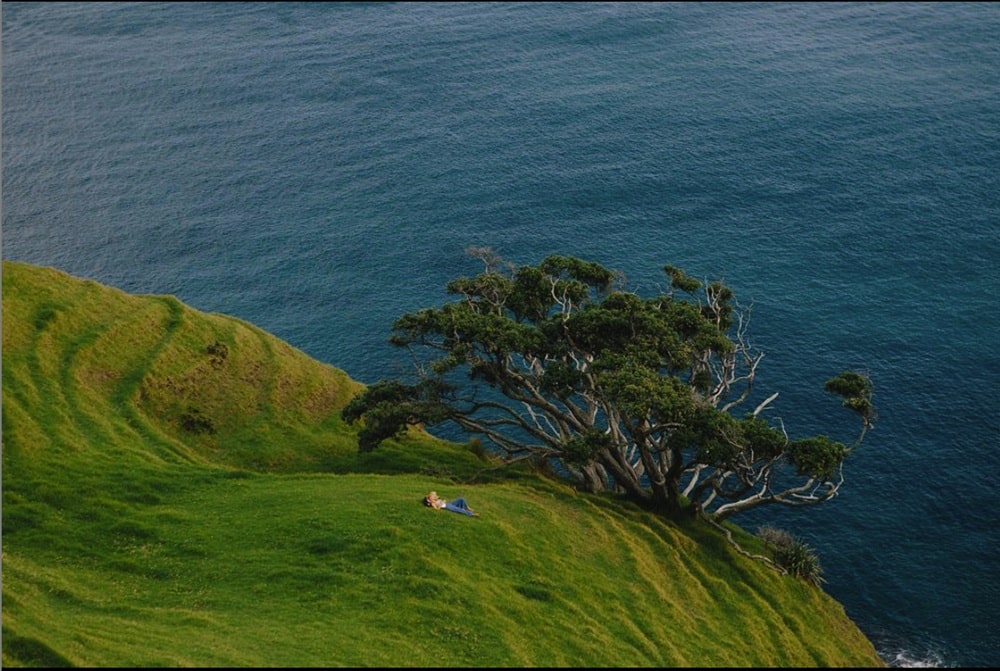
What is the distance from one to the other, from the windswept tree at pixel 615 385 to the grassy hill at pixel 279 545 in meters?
5.17

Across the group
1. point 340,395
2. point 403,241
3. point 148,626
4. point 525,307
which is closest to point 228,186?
point 403,241

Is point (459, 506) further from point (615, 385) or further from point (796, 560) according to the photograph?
point (796, 560)

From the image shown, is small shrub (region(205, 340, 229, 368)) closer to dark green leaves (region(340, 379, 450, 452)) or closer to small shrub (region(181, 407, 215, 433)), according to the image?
small shrub (region(181, 407, 215, 433))

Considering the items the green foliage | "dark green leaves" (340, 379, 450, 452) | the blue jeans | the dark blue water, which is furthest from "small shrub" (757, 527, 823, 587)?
"dark green leaves" (340, 379, 450, 452)

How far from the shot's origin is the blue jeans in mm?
72562

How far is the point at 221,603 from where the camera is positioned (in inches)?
2394

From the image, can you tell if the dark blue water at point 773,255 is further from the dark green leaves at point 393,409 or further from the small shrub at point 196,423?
the small shrub at point 196,423

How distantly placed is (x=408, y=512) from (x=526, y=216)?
374 feet

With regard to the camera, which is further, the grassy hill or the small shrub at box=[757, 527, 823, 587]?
the small shrub at box=[757, 527, 823, 587]

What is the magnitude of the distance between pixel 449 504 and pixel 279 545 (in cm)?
1328

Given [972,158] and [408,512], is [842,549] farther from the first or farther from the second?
[972,158]

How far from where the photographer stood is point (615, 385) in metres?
76.2

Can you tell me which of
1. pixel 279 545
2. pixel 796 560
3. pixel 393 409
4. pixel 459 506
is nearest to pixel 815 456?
pixel 796 560

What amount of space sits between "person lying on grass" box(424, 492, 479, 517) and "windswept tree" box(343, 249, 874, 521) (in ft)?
38.1
